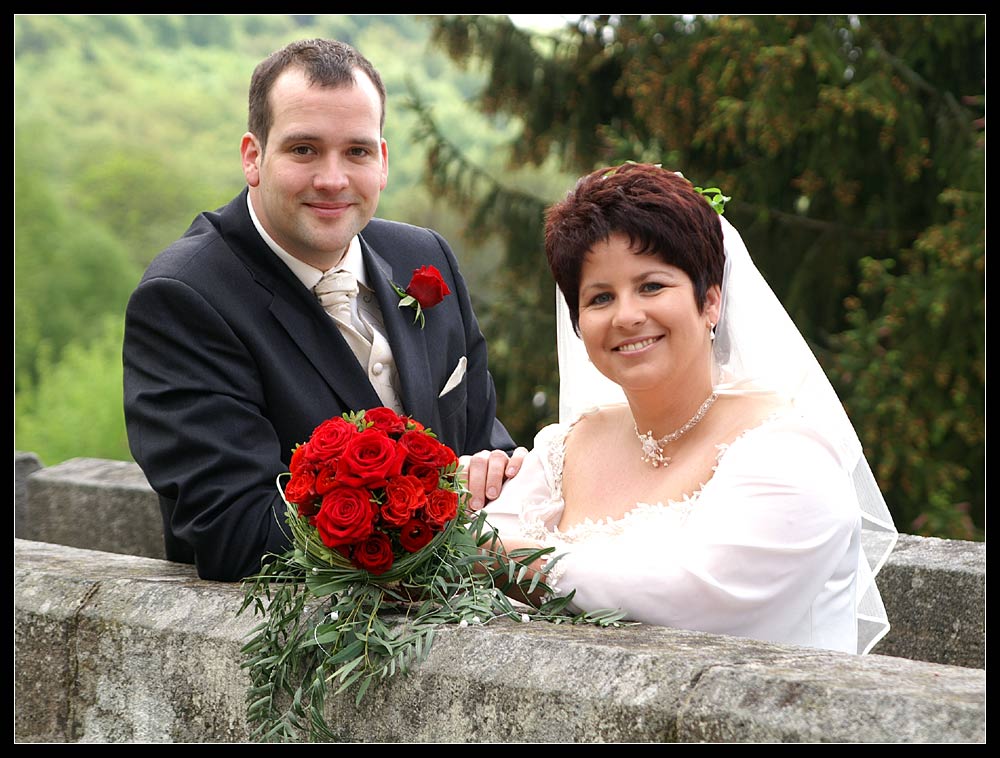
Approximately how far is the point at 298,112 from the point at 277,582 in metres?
1.43

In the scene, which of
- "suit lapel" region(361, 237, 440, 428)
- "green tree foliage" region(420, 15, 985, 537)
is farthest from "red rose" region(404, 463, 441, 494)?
"green tree foliage" region(420, 15, 985, 537)

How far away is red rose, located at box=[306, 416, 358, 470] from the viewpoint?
2.66m

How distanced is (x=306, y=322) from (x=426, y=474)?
1.09 m

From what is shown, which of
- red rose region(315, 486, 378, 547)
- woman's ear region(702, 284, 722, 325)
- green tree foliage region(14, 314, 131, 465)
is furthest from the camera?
green tree foliage region(14, 314, 131, 465)

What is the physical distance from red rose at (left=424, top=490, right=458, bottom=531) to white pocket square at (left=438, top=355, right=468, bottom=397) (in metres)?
1.35

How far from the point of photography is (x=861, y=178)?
1007 centimetres

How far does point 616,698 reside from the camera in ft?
7.51

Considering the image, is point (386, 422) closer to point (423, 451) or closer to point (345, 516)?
point (423, 451)

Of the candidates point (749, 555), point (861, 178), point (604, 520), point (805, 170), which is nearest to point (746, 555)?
point (749, 555)

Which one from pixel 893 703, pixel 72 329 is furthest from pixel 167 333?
pixel 72 329

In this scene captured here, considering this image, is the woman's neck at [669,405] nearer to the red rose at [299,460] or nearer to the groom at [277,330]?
the groom at [277,330]

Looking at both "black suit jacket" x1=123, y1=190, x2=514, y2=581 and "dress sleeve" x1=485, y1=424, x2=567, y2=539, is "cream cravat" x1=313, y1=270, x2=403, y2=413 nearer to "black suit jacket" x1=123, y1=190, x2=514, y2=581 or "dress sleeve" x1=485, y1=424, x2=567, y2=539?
"black suit jacket" x1=123, y1=190, x2=514, y2=581

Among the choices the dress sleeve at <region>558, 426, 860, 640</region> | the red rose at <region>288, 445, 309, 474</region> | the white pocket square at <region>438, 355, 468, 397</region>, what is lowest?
the dress sleeve at <region>558, 426, 860, 640</region>

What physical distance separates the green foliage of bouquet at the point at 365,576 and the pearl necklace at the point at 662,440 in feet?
1.69
